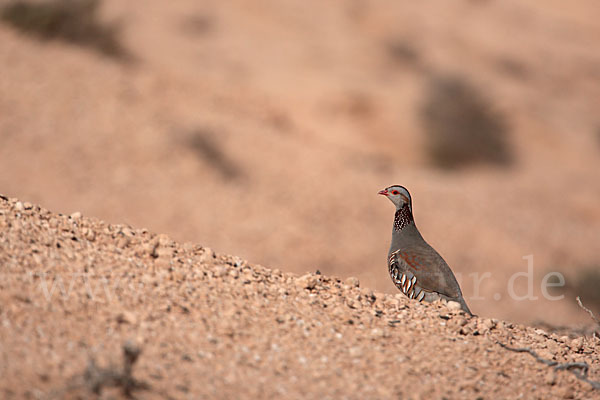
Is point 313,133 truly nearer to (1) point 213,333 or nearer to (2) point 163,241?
(2) point 163,241

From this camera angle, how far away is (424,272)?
5.52 metres

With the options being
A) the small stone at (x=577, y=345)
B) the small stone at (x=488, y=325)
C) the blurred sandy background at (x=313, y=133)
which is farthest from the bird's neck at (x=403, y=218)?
the blurred sandy background at (x=313, y=133)

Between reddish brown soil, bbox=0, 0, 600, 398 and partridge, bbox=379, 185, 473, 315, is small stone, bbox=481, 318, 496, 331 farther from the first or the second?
partridge, bbox=379, 185, 473, 315

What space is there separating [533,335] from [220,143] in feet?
32.9

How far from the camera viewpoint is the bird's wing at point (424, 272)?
5.48 metres

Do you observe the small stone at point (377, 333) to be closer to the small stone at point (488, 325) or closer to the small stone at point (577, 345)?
the small stone at point (488, 325)

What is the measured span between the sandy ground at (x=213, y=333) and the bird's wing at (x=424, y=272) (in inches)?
17.6

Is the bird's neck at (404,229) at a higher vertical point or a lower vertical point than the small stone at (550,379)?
higher

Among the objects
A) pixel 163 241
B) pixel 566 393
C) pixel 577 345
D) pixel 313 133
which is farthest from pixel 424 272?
pixel 313 133

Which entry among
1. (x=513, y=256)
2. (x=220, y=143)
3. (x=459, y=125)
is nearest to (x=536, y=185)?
(x=459, y=125)

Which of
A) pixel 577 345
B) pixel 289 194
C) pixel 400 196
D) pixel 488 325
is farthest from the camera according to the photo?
pixel 289 194

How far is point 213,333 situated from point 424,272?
2.40 m

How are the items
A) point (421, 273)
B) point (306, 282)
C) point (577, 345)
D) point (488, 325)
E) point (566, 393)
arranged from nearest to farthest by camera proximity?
point (566, 393)
point (488, 325)
point (306, 282)
point (577, 345)
point (421, 273)

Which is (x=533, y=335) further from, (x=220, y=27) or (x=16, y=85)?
(x=220, y=27)
